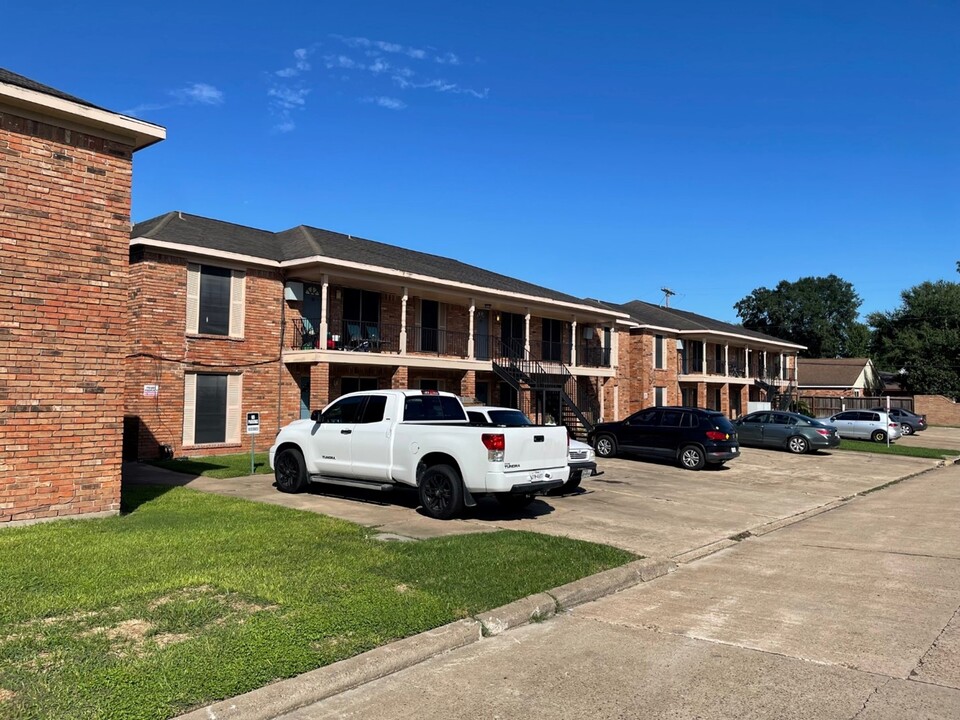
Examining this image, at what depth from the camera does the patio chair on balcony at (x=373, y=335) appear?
22703mm

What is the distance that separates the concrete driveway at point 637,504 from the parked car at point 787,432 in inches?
200

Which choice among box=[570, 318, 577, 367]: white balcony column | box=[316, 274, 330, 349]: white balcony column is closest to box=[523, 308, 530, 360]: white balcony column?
box=[570, 318, 577, 367]: white balcony column

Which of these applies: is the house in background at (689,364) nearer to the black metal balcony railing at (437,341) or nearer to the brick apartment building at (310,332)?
the brick apartment building at (310,332)

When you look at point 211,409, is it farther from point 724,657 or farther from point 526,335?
point 724,657

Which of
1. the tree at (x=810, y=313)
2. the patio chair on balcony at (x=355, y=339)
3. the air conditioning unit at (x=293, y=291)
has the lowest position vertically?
the patio chair on balcony at (x=355, y=339)

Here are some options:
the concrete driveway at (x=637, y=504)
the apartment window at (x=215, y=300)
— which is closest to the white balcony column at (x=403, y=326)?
the apartment window at (x=215, y=300)

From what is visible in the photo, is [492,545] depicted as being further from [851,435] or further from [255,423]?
[851,435]

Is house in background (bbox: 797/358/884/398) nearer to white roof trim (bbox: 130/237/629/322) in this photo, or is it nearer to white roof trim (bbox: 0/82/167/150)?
white roof trim (bbox: 130/237/629/322)

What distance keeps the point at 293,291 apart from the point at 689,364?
85.7 feet

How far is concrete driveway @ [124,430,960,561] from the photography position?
9.78 metres

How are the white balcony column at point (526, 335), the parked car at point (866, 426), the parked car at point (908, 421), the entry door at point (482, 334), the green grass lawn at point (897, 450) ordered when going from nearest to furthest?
1. the green grass lawn at point (897, 450)
2. the entry door at point (482, 334)
3. the white balcony column at point (526, 335)
4. the parked car at point (866, 426)
5. the parked car at point (908, 421)

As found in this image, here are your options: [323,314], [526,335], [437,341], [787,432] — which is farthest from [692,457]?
[323,314]

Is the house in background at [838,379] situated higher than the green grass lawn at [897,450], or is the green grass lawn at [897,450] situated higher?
the house in background at [838,379]

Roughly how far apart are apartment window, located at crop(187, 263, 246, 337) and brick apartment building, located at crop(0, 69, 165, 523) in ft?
30.9
